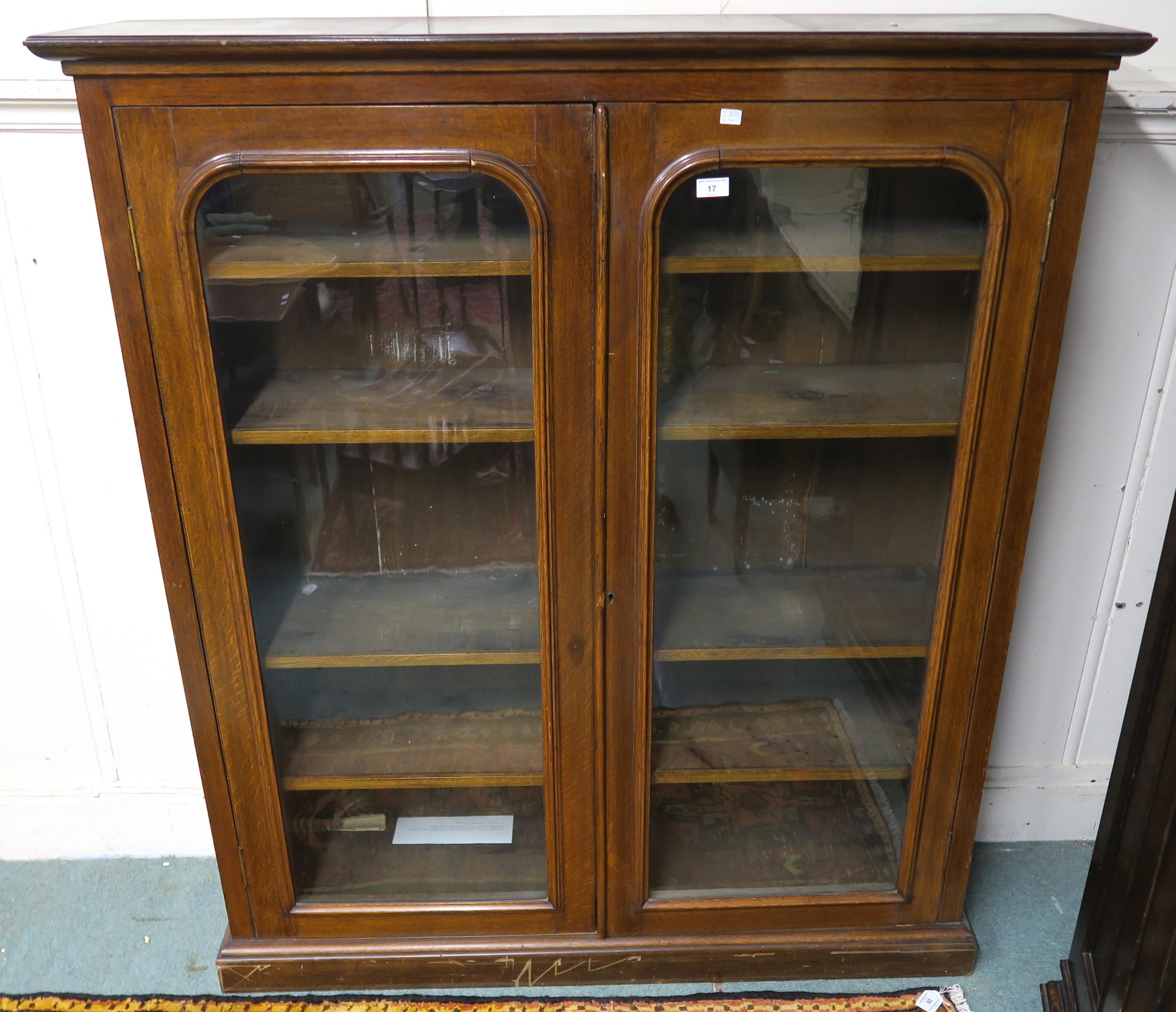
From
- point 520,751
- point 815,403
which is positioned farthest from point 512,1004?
point 815,403

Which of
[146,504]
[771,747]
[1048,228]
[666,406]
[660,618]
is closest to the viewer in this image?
[1048,228]

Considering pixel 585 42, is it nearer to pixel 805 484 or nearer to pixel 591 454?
pixel 591 454

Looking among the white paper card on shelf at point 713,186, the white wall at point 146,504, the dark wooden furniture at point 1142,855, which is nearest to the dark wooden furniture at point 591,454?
the white paper card on shelf at point 713,186

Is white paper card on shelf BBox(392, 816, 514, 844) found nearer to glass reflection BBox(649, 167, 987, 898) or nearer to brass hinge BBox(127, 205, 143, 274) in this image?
glass reflection BBox(649, 167, 987, 898)

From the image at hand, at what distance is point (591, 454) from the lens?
3.73ft

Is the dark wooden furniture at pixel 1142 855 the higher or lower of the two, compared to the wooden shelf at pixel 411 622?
lower

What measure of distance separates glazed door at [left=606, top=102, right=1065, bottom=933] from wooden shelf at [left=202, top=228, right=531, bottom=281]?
5.4 inches

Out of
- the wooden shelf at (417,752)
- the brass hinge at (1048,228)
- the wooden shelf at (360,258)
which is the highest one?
the brass hinge at (1048,228)

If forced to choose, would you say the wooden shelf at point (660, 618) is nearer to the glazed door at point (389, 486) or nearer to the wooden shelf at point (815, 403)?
the glazed door at point (389, 486)

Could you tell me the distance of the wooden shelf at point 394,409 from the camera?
1166 millimetres

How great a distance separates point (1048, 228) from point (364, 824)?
3.97 feet

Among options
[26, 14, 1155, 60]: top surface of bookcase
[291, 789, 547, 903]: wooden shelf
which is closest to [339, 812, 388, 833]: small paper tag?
[291, 789, 547, 903]: wooden shelf

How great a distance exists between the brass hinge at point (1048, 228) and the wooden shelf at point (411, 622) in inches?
27.6

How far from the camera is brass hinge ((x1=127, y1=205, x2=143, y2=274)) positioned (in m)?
1.02
